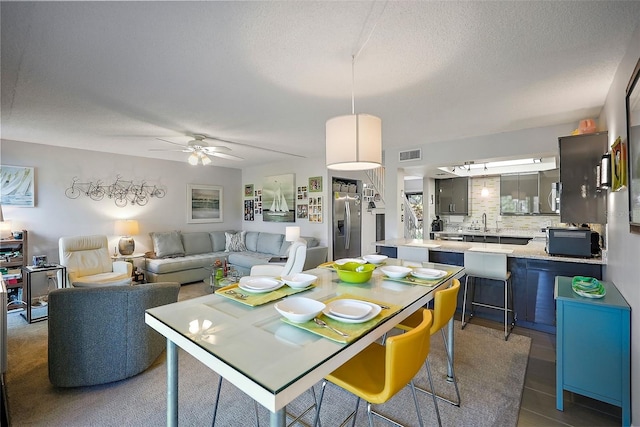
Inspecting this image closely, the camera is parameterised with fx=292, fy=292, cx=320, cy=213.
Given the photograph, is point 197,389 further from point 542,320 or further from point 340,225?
point 340,225

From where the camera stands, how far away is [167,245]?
210 inches

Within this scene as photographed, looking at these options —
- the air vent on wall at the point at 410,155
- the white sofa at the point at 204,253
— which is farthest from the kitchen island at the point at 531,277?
the white sofa at the point at 204,253

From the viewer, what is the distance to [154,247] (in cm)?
538

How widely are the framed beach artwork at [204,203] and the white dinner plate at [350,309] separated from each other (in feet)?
17.9

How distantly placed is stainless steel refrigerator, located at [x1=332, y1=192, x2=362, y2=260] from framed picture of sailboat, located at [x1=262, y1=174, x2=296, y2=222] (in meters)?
0.92

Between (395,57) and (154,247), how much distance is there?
5.22 meters

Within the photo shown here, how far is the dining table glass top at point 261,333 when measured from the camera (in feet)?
3.00

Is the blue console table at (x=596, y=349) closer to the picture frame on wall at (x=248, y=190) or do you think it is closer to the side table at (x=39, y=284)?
the side table at (x=39, y=284)

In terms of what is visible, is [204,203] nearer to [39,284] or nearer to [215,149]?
[215,149]

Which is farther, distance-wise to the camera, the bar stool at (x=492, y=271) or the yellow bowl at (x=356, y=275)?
the bar stool at (x=492, y=271)

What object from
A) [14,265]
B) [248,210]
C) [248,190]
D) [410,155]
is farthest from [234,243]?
[410,155]

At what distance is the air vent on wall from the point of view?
4.31 metres

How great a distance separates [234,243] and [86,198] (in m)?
2.60

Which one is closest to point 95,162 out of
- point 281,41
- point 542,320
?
point 281,41
